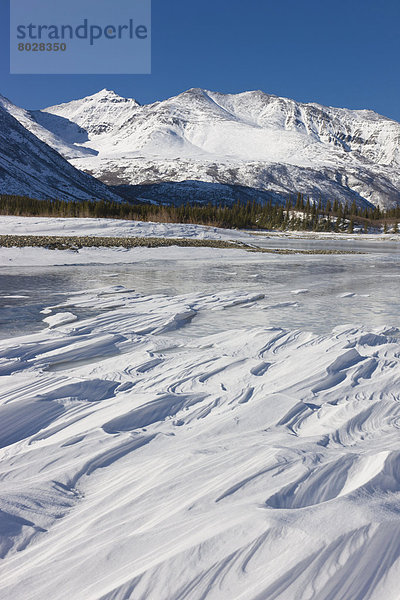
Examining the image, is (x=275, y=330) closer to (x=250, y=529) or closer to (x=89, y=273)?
(x=250, y=529)

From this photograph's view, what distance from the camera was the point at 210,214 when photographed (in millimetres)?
74625

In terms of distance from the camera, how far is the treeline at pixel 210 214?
65.4 meters

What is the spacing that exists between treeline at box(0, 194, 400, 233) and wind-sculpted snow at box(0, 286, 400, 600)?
58835mm

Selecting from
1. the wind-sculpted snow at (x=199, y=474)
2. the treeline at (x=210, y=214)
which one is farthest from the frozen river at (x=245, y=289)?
the treeline at (x=210, y=214)

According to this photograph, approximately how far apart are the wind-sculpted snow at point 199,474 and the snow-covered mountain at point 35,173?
5383 inches

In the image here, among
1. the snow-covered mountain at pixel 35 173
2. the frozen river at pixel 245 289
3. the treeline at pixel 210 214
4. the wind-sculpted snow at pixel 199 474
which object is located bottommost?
the wind-sculpted snow at pixel 199 474

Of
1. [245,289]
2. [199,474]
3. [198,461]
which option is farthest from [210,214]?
[199,474]

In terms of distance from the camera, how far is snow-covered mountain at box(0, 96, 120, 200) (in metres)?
133

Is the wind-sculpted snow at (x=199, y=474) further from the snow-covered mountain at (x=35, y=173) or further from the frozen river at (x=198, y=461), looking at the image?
the snow-covered mountain at (x=35, y=173)

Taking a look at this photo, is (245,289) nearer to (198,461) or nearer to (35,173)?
(198,461)

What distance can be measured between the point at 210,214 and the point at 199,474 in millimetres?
74122

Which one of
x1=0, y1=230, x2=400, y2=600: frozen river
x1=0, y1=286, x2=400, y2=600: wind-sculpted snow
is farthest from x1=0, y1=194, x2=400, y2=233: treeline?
x1=0, y1=286, x2=400, y2=600: wind-sculpted snow

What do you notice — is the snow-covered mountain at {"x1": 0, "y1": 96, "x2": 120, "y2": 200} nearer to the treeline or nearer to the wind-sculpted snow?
the treeline

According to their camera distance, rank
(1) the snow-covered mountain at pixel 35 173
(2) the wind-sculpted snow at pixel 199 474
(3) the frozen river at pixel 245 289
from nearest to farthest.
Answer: (2) the wind-sculpted snow at pixel 199 474
(3) the frozen river at pixel 245 289
(1) the snow-covered mountain at pixel 35 173
